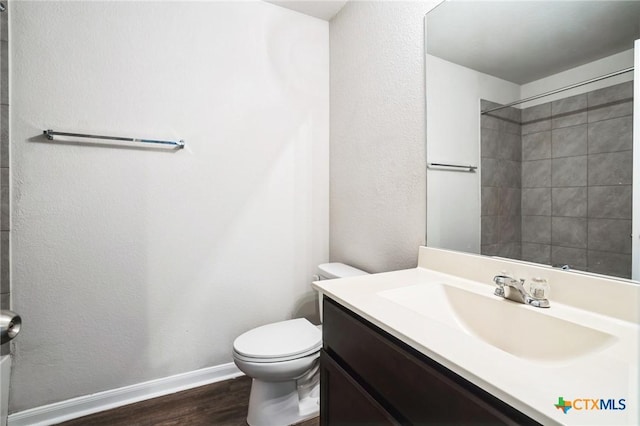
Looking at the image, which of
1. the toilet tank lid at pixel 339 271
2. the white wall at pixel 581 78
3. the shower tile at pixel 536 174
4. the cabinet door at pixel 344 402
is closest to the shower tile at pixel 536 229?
the shower tile at pixel 536 174

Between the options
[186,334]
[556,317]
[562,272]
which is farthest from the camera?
[186,334]

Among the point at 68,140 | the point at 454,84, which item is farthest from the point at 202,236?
the point at 454,84

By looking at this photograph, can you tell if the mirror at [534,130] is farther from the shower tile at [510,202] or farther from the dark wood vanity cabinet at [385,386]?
the dark wood vanity cabinet at [385,386]

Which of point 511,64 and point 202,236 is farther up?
point 511,64

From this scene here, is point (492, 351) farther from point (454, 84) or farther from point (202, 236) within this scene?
point (202, 236)

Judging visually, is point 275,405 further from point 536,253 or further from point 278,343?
point 536,253

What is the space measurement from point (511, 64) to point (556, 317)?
0.83 meters

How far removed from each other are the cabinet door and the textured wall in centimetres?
65

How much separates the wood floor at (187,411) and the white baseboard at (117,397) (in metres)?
0.03

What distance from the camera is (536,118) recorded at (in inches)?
35.5

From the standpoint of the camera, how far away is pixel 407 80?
1343 millimetres

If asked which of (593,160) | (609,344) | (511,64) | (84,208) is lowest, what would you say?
(609,344)

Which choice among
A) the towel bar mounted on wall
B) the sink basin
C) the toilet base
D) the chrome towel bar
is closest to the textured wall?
the chrome towel bar

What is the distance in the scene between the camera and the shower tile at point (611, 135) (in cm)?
70
